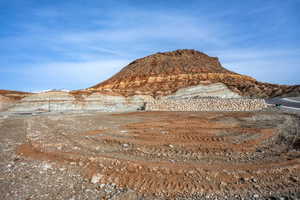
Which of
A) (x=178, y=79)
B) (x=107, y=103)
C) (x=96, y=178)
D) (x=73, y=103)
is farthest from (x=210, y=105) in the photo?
(x=178, y=79)

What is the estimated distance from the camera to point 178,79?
209 feet

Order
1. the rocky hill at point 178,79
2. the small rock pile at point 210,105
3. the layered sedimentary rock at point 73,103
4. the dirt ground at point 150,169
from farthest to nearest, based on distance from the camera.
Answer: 1. the rocky hill at point 178,79
2. the layered sedimentary rock at point 73,103
3. the small rock pile at point 210,105
4. the dirt ground at point 150,169

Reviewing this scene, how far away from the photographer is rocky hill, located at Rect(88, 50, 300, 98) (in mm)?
50125

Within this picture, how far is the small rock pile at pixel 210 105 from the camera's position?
1113 inches

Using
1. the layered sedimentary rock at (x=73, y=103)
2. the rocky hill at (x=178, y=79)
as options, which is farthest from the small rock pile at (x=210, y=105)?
the rocky hill at (x=178, y=79)

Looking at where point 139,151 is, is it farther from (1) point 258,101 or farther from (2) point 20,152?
(1) point 258,101

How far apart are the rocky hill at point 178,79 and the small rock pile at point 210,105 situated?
1322cm

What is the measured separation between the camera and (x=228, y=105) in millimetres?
29188

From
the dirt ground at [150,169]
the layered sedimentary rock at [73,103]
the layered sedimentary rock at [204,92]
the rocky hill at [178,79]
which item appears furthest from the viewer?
→ the rocky hill at [178,79]

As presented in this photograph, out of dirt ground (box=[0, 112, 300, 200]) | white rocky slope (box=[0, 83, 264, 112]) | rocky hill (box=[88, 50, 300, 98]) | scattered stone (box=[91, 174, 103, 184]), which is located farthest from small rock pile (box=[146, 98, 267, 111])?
scattered stone (box=[91, 174, 103, 184])

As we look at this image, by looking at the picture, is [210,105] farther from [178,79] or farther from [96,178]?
[178,79]

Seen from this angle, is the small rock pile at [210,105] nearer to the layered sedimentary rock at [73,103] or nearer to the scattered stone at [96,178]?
the layered sedimentary rock at [73,103]

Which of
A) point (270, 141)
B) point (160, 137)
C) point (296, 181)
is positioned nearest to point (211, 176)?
point (296, 181)

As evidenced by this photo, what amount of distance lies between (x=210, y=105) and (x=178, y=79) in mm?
34174
